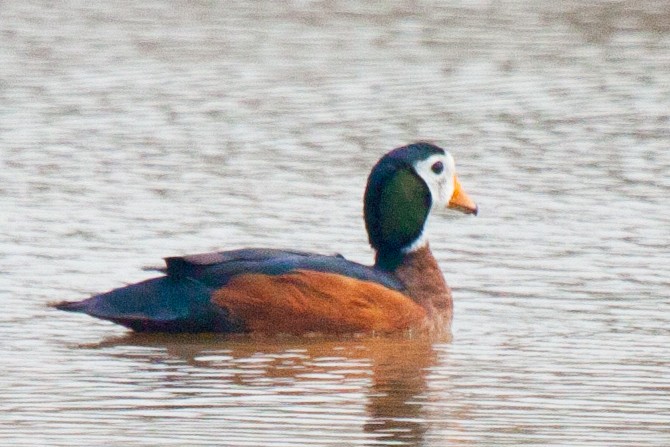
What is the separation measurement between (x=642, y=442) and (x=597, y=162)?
7.28m

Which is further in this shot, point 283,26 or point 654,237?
point 283,26

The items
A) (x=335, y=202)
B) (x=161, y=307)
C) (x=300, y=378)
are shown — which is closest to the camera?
(x=300, y=378)

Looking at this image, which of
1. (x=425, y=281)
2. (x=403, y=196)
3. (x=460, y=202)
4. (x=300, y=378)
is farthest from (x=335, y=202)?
(x=300, y=378)

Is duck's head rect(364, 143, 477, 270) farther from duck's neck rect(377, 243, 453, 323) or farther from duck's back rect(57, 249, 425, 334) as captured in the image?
duck's back rect(57, 249, 425, 334)

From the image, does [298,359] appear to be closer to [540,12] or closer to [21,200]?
[21,200]

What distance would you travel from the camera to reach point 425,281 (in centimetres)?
1070

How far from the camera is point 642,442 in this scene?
786cm

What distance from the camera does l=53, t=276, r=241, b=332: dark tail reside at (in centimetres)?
1006

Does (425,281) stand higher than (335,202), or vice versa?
(425,281)

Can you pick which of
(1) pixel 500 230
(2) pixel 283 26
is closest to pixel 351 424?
(1) pixel 500 230

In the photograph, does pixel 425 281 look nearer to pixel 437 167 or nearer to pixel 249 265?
pixel 437 167

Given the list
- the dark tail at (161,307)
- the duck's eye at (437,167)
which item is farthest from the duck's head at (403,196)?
the dark tail at (161,307)

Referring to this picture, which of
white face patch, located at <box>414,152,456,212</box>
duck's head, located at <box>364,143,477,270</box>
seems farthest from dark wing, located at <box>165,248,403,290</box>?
white face patch, located at <box>414,152,456,212</box>

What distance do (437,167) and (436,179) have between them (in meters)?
0.07
